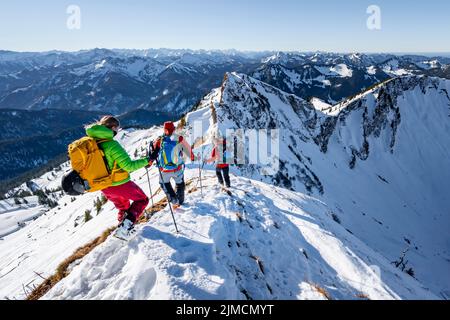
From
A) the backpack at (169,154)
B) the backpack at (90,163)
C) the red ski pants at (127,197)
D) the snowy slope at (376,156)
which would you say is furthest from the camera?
the snowy slope at (376,156)

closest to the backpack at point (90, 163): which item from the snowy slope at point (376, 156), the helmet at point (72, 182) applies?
the helmet at point (72, 182)

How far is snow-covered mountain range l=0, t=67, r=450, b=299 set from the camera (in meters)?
8.30

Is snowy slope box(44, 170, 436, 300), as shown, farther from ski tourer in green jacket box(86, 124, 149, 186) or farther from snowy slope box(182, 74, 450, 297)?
snowy slope box(182, 74, 450, 297)

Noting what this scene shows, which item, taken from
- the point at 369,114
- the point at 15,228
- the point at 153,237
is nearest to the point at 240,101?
the point at 153,237

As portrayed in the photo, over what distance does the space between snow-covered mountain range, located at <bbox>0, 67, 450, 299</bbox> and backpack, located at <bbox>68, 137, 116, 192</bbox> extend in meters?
2.17

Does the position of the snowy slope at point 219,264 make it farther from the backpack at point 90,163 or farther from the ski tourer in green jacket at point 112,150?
the ski tourer in green jacket at point 112,150

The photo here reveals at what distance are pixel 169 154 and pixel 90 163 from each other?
4241mm

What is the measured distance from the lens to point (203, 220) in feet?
36.5

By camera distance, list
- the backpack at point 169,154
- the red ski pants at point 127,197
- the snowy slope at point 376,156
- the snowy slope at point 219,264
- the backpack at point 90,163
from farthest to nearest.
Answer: the snowy slope at point 376,156
the backpack at point 169,154
the red ski pants at point 127,197
the backpack at point 90,163
the snowy slope at point 219,264

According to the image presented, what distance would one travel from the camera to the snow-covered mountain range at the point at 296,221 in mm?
8305

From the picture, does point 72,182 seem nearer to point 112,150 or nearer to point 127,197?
point 112,150

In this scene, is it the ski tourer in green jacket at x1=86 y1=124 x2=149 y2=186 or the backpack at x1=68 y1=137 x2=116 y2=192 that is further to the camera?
the ski tourer in green jacket at x1=86 y1=124 x2=149 y2=186

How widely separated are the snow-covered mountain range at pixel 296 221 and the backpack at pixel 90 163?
2.17 metres

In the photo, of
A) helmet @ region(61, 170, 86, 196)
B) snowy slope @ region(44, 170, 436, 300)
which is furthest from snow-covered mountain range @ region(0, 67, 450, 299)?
helmet @ region(61, 170, 86, 196)
